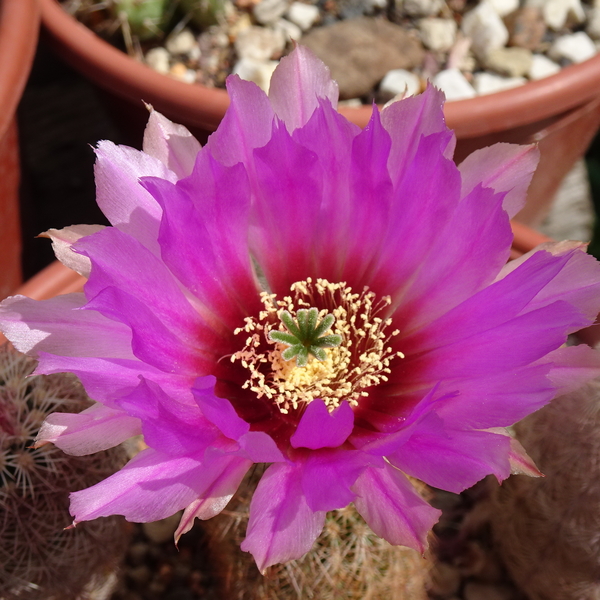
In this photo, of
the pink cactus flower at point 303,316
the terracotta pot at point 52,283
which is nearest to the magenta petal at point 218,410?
the pink cactus flower at point 303,316

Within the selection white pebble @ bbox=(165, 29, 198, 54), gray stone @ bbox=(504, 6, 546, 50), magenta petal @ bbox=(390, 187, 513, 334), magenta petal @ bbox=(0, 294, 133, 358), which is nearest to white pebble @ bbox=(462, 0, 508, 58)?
gray stone @ bbox=(504, 6, 546, 50)

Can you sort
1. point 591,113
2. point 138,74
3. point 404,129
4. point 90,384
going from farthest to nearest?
point 591,113, point 138,74, point 404,129, point 90,384

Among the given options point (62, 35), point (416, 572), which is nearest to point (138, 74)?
point (62, 35)

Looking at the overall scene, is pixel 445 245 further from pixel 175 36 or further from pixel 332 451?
pixel 175 36

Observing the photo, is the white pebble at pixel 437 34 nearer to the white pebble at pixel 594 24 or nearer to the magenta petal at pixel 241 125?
the white pebble at pixel 594 24

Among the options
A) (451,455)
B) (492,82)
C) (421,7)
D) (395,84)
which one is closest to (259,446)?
(451,455)

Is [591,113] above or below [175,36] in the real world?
below
